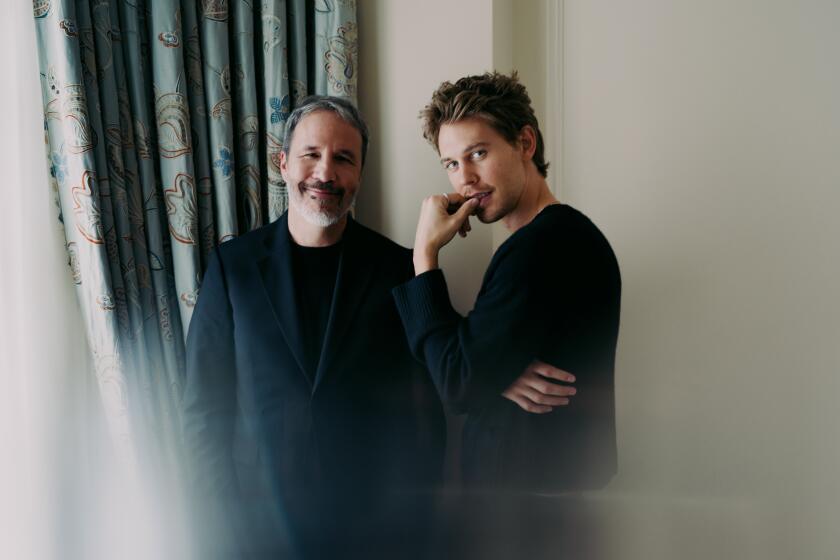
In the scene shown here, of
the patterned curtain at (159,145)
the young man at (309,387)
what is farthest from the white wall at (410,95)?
the young man at (309,387)

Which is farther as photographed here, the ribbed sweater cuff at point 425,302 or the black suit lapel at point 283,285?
the black suit lapel at point 283,285

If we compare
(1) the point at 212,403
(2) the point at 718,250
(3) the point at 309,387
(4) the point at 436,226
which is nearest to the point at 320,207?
(4) the point at 436,226

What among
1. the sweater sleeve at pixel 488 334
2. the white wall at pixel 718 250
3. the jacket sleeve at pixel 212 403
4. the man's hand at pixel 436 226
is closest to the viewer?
the sweater sleeve at pixel 488 334

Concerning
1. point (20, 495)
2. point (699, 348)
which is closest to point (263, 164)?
point (20, 495)

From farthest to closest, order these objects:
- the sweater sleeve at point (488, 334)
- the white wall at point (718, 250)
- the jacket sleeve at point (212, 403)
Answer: the white wall at point (718, 250) → the jacket sleeve at point (212, 403) → the sweater sleeve at point (488, 334)

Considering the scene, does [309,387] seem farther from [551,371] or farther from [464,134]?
[464,134]

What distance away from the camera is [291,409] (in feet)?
4.39

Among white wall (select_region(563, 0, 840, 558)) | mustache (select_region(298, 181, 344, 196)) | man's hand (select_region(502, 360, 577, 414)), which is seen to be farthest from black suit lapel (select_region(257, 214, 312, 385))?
white wall (select_region(563, 0, 840, 558))

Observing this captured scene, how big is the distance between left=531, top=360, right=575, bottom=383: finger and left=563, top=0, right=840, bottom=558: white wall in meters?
0.56

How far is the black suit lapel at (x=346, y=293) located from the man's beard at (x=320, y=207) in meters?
0.08

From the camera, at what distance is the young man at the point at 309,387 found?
1.35 metres

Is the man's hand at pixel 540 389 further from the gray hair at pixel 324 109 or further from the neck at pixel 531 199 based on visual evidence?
the gray hair at pixel 324 109

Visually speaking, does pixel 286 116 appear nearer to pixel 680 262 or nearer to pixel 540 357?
pixel 540 357

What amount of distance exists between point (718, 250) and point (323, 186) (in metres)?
1.03
